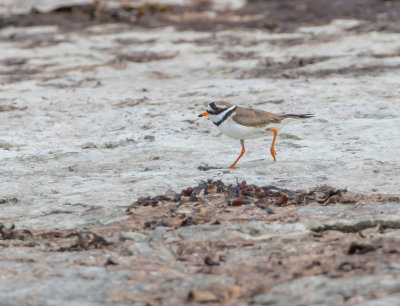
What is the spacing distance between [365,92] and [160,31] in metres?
9.16

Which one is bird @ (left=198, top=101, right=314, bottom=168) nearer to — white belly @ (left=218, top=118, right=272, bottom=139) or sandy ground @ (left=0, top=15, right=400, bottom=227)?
white belly @ (left=218, top=118, right=272, bottom=139)

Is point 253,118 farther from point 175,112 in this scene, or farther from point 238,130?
point 175,112

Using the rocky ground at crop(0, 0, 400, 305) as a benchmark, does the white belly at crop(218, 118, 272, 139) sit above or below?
above

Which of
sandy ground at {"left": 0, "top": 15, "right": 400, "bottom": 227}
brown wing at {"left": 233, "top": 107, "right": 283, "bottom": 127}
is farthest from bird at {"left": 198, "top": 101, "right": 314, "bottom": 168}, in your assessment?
sandy ground at {"left": 0, "top": 15, "right": 400, "bottom": 227}

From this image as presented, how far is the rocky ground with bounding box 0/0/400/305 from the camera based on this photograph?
4.81m

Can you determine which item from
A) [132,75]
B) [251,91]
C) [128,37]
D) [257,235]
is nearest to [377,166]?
[257,235]

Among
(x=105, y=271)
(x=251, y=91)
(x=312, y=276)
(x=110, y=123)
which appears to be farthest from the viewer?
(x=251, y=91)

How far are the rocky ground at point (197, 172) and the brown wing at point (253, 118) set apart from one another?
0.50 metres

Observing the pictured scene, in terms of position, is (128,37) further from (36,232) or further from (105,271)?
(105,271)

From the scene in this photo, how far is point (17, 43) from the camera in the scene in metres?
18.2

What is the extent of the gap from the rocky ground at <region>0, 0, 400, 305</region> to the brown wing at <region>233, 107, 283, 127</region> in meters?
0.50

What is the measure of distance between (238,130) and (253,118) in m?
0.23

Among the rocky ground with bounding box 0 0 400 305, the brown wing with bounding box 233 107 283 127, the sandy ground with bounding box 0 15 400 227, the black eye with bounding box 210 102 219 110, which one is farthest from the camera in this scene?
the black eye with bounding box 210 102 219 110

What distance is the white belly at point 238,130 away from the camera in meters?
8.00
